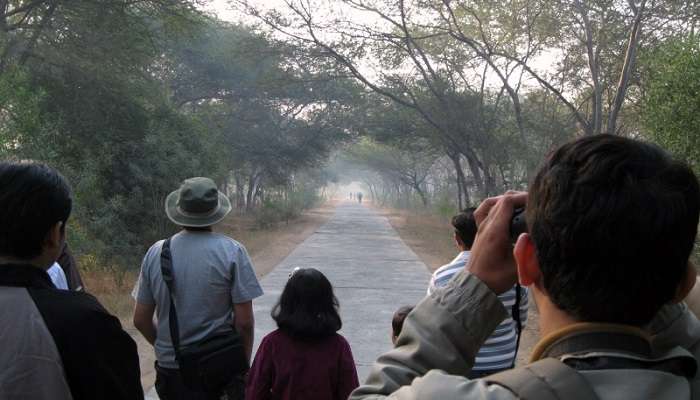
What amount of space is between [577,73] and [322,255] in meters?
6.91

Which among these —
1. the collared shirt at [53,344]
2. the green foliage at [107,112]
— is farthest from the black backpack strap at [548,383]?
the green foliage at [107,112]

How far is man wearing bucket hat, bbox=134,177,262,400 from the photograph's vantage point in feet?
10.8

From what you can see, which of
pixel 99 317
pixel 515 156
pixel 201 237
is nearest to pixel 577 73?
pixel 515 156

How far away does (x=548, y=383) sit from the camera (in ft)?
3.17

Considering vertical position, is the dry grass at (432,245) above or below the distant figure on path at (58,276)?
below

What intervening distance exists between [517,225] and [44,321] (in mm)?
1197

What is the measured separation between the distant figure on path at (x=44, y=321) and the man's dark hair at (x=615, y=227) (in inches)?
46.2

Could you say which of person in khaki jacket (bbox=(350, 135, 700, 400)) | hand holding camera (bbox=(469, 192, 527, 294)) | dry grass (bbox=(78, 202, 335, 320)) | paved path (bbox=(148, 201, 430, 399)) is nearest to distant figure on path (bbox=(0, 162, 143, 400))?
person in khaki jacket (bbox=(350, 135, 700, 400))

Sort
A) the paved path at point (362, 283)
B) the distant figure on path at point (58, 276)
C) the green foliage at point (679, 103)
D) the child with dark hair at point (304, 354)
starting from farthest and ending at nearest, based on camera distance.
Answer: the green foliage at point (679, 103) → the paved path at point (362, 283) → the child with dark hair at point (304, 354) → the distant figure on path at point (58, 276)

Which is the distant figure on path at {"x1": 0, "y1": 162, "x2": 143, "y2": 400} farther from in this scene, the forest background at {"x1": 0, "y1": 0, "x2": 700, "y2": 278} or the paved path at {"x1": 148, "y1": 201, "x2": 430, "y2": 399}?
the forest background at {"x1": 0, "y1": 0, "x2": 700, "y2": 278}

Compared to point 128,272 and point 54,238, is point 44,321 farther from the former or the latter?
point 128,272

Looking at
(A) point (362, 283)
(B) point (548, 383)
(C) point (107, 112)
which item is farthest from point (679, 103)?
(C) point (107, 112)

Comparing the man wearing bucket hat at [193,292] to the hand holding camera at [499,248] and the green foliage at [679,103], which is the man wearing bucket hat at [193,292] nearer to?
the hand holding camera at [499,248]

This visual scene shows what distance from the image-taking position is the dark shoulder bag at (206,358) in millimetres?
3191
